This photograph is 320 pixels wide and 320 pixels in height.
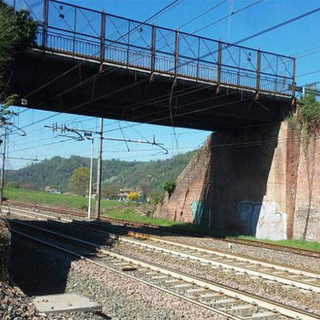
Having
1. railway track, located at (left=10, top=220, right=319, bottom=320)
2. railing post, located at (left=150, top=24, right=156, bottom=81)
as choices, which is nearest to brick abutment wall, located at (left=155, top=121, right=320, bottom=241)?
railing post, located at (left=150, top=24, right=156, bottom=81)

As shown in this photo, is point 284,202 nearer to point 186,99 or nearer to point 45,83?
point 186,99

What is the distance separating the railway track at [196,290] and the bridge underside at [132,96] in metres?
9.16

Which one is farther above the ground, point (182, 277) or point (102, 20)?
point (102, 20)

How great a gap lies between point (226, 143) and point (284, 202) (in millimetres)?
7196

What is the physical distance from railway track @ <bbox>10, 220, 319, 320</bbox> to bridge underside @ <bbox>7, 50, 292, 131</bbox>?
361 inches

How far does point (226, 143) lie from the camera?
107 feet

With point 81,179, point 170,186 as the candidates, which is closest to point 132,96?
point 170,186

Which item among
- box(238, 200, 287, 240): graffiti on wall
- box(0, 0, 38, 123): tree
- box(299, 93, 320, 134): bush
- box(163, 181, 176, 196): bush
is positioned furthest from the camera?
box(163, 181, 176, 196): bush

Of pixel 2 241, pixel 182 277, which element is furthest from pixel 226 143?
pixel 2 241

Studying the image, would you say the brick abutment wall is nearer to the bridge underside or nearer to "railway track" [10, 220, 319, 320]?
the bridge underside

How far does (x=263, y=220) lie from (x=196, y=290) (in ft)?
59.4

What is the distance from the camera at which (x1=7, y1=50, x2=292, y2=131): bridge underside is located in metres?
22.5

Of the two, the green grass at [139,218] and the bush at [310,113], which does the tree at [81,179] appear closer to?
the green grass at [139,218]

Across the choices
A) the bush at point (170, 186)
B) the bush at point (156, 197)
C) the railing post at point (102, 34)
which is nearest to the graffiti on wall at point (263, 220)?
the bush at point (170, 186)
